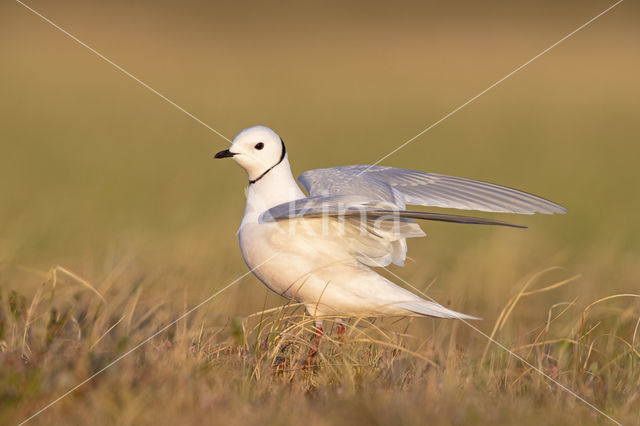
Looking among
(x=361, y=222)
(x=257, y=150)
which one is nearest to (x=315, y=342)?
(x=361, y=222)

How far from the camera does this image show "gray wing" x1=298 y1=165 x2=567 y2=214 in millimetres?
4457

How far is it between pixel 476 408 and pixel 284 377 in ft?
3.33

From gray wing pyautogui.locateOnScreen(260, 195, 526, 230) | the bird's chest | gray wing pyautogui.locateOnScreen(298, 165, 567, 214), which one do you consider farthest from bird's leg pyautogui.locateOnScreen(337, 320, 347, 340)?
gray wing pyautogui.locateOnScreen(298, 165, 567, 214)

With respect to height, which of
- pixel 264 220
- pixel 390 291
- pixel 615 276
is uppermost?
pixel 264 220

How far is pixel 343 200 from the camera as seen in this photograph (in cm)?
396

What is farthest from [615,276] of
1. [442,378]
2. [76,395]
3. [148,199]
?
[148,199]

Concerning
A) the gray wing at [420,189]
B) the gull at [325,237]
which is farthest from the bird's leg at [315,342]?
the gray wing at [420,189]

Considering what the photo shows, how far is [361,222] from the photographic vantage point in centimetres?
412

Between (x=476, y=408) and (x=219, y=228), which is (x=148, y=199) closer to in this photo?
(x=219, y=228)

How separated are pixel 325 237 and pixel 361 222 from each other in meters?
0.25

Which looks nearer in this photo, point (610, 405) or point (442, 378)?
point (610, 405)

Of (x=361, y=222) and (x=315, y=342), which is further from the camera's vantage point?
(x=361, y=222)

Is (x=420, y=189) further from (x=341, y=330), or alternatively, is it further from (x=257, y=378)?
(x=257, y=378)

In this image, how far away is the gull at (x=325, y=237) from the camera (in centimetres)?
410
